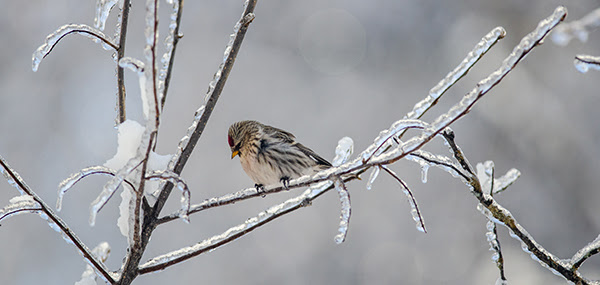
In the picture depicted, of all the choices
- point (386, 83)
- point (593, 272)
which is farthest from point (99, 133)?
point (593, 272)

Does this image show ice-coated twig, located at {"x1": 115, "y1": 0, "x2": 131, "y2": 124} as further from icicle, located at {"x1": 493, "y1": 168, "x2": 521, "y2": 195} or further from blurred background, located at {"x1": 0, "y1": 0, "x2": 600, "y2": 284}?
blurred background, located at {"x1": 0, "y1": 0, "x2": 600, "y2": 284}

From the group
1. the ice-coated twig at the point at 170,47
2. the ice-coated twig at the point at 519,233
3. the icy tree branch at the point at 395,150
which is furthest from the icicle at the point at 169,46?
the ice-coated twig at the point at 519,233

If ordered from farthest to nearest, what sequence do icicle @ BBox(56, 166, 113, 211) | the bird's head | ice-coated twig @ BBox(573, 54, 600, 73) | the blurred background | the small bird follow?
the blurred background → the bird's head → the small bird → icicle @ BBox(56, 166, 113, 211) → ice-coated twig @ BBox(573, 54, 600, 73)

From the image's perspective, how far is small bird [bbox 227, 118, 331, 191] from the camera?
2.75 metres

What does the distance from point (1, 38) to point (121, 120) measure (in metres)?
6.13

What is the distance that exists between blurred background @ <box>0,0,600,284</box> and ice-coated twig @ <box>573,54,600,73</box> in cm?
456

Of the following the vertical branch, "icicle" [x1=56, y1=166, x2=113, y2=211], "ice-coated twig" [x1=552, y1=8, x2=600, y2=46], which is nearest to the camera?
"ice-coated twig" [x1=552, y1=8, x2=600, y2=46]

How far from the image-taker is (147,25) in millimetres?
710

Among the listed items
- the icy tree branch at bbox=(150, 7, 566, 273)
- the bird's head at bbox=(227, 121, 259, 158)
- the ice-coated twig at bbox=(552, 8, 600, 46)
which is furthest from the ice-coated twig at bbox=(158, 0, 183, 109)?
the bird's head at bbox=(227, 121, 259, 158)

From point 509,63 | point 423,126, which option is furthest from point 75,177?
point 509,63

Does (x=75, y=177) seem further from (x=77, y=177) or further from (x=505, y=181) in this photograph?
(x=505, y=181)

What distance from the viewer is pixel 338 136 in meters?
6.71

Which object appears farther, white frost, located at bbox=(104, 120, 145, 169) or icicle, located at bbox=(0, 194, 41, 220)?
white frost, located at bbox=(104, 120, 145, 169)

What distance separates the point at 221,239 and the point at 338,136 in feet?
18.8
